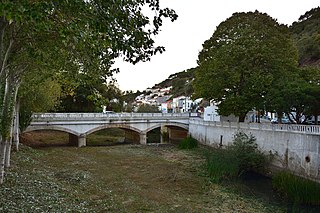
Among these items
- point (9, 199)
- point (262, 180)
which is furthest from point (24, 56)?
point (262, 180)

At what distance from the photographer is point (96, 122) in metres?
32.9

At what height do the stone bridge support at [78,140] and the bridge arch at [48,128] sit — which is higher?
the bridge arch at [48,128]

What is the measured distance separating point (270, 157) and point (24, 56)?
56.2ft

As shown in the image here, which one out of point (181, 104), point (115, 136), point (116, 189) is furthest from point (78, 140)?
point (181, 104)

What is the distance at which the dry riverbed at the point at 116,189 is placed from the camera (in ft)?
35.0

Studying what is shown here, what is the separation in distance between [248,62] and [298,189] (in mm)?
12186

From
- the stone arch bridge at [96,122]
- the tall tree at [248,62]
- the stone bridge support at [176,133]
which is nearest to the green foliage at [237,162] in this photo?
the tall tree at [248,62]

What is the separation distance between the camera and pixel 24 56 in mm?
9250

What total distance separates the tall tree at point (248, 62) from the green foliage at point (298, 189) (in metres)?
8.03

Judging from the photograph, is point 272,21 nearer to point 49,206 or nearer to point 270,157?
point 270,157

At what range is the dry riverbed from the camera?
35.0ft

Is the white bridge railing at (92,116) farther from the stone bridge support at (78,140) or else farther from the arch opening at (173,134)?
the arch opening at (173,134)

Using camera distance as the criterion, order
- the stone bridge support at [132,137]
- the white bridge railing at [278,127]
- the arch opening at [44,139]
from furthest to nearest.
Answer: the stone bridge support at [132,137] → the arch opening at [44,139] → the white bridge railing at [278,127]

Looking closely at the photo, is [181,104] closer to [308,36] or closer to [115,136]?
[308,36]
